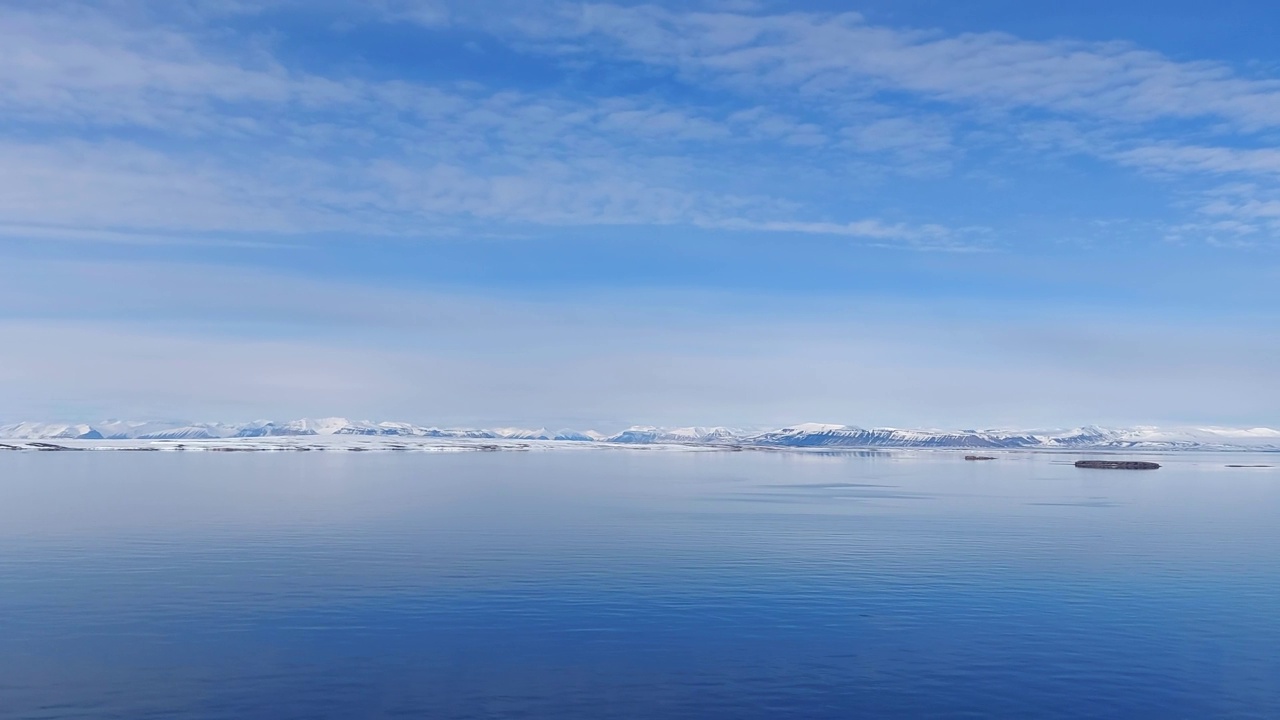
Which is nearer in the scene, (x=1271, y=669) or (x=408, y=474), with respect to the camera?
(x=1271, y=669)

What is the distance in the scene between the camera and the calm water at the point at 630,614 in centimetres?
1784

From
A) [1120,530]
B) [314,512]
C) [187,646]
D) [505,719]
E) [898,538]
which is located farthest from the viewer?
[314,512]

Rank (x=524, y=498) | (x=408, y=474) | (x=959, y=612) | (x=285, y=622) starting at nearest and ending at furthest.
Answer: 1. (x=285, y=622)
2. (x=959, y=612)
3. (x=524, y=498)
4. (x=408, y=474)

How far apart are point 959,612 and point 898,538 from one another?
15.7 meters

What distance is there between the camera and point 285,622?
920 inches

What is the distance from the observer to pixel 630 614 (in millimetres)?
24578

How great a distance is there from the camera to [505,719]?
16.4 meters

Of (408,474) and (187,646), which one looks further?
(408,474)

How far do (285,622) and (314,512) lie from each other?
2812cm

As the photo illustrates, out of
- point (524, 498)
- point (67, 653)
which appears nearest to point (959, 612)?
point (67, 653)

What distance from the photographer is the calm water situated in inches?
703

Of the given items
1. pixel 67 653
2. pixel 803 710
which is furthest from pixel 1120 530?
pixel 67 653

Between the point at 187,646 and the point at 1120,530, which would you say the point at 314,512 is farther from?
the point at 1120,530

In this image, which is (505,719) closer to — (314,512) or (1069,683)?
(1069,683)
